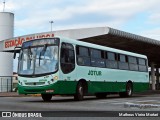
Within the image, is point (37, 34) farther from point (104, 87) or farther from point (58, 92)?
point (58, 92)

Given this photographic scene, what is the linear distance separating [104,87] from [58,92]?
5293 mm

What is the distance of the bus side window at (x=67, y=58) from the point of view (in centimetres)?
1908

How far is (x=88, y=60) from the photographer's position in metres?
21.5

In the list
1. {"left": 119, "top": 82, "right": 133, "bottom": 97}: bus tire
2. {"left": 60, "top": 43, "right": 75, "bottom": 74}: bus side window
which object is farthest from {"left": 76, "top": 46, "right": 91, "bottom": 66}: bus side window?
{"left": 119, "top": 82, "right": 133, "bottom": 97}: bus tire

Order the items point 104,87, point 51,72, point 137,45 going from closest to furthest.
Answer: point 51,72 < point 104,87 < point 137,45

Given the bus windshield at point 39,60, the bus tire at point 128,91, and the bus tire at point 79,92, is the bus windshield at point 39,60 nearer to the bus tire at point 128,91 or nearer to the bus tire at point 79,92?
the bus tire at point 79,92

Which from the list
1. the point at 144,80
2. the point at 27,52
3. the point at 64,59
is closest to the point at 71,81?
the point at 64,59

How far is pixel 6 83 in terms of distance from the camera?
4872cm

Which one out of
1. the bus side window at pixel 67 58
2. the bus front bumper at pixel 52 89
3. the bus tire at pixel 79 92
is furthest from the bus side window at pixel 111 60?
the bus front bumper at pixel 52 89

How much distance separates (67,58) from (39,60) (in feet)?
4.59

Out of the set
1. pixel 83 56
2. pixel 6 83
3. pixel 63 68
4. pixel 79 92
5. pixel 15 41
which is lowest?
pixel 79 92

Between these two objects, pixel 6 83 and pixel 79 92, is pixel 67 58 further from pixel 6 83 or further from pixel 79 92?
pixel 6 83

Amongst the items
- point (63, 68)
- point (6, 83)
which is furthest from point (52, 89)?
point (6, 83)

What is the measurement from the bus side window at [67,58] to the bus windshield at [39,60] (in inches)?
16.1
